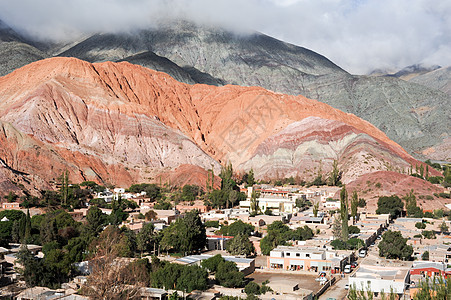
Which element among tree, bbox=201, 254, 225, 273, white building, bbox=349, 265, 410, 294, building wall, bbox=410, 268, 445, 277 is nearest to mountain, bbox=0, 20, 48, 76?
tree, bbox=201, 254, 225, 273

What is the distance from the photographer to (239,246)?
157ft

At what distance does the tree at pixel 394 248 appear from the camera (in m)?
45.3

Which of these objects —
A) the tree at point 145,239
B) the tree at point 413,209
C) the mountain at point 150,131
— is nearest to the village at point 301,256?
the tree at point 145,239

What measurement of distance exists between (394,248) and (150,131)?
8059 cm

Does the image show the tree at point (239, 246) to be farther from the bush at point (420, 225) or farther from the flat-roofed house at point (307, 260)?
the bush at point (420, 225)

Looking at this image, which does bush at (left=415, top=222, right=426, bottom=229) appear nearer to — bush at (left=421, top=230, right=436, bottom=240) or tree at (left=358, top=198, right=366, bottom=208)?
bush at (left=421, top=230, right=436, bottom=240)

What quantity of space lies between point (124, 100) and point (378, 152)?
56950mm

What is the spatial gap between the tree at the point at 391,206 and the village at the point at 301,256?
92cm

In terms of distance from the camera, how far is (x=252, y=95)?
5753 inches

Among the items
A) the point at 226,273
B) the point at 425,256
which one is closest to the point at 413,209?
the point at 425,256

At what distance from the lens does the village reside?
34562 mm

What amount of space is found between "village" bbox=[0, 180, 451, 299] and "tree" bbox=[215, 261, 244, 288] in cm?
71

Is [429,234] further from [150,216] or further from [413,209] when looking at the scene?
[150,216]

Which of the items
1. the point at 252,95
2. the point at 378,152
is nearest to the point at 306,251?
the point at 378,152
